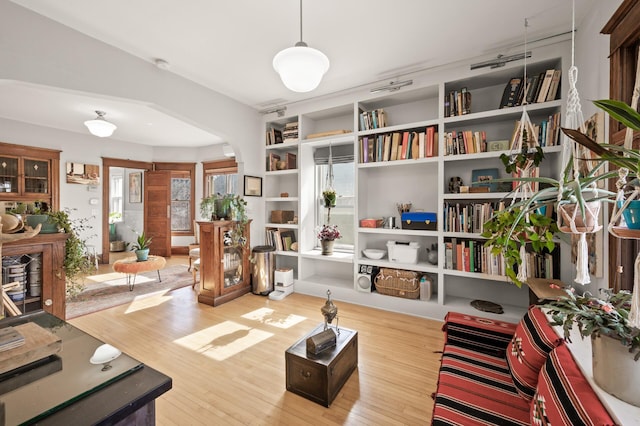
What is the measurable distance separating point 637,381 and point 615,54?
196cm

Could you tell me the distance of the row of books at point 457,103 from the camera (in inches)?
114

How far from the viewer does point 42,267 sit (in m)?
2.16

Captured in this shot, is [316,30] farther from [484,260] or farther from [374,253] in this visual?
[484,260]

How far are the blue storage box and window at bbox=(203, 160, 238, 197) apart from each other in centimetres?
436

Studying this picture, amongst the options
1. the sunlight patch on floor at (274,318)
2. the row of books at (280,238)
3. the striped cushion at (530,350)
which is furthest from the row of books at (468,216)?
the row of books at (280,238)

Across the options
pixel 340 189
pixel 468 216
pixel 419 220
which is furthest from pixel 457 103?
pixel 340 189

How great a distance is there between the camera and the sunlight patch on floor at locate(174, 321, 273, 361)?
2.39 metres

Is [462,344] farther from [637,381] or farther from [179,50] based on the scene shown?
[179,50]

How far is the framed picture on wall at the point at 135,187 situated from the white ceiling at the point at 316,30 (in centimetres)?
521

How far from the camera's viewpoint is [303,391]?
5.98 feet

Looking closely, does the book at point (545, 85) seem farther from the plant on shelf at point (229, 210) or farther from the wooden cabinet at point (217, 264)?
the wooden cabinet at point (217, 264)

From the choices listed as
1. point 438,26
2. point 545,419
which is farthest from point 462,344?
point 438,26

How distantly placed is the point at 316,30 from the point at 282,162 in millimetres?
2102

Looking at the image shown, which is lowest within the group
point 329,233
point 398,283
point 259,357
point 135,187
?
point 259,357
